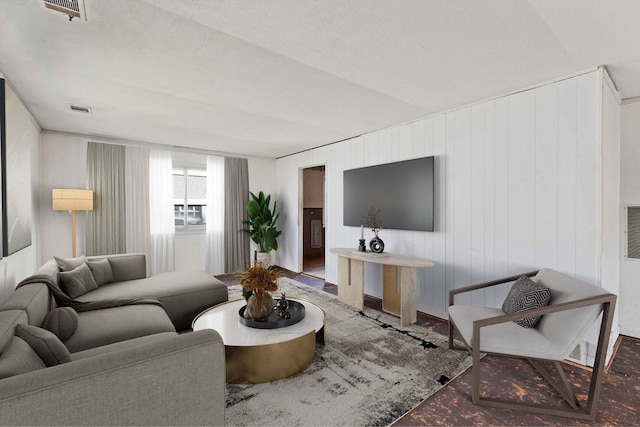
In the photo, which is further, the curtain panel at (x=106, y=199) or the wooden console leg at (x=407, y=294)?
the curtain panel at (x=106, y=199)

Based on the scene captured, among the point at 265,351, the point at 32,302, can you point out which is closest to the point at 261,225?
the point at 265,351

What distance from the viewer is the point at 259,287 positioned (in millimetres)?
2393

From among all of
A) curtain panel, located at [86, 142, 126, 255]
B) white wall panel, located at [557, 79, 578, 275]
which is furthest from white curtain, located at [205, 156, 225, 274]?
white wall panel, located at [557, 79, 578, 275]

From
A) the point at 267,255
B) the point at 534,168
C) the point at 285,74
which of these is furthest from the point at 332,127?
the point at 267,255

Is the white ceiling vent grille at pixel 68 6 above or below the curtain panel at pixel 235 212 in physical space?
above

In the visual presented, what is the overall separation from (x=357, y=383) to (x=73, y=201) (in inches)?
165

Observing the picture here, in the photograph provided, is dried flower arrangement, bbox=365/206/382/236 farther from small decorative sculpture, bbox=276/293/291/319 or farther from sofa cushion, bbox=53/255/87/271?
sofa cushion, bbox=53/255/87/271

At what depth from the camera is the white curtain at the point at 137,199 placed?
15.4ft

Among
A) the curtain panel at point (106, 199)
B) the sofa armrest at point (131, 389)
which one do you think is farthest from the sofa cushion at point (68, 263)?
the sofa armrest at point (131, 389)

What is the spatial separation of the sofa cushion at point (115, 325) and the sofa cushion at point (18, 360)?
72 cm

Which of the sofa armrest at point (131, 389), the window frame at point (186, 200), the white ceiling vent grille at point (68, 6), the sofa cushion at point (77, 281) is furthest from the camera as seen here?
the window frame at point (186, 200)

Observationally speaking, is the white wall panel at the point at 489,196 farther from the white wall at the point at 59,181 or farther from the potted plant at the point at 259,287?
the white wall at the point at 59,181

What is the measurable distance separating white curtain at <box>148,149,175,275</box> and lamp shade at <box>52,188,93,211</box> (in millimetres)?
963

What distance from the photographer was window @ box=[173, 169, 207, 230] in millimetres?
5348
